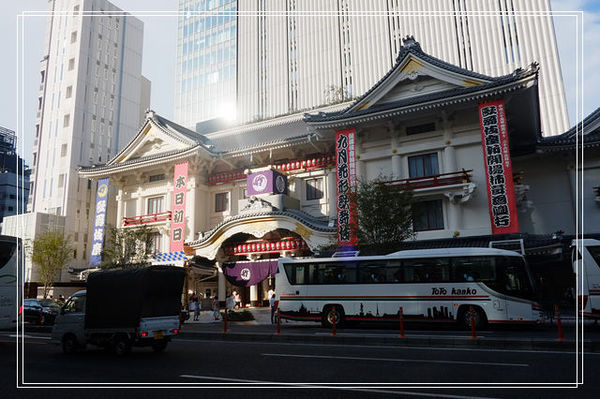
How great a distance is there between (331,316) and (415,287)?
384 centimetres

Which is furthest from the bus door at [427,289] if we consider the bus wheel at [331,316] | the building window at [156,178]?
the building window at [156,178]

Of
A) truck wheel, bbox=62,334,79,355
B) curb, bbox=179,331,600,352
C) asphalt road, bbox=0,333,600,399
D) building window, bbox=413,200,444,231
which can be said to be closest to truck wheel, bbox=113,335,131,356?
asphalt road, bbox=0,333,600,399

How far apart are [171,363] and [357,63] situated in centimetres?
5692

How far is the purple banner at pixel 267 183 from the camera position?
27312 millimetres

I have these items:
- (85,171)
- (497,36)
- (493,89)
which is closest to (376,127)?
(493,89)

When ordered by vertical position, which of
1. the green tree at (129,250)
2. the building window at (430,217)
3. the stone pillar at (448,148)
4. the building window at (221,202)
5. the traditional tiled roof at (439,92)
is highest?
the traditional tiled roof at (439,92)

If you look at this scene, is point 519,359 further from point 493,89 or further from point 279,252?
point 279,252

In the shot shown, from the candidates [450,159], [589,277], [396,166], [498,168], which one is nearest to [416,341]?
[589,277]

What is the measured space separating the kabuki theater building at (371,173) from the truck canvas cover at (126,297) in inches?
518

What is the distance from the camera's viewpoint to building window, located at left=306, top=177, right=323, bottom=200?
29109mm

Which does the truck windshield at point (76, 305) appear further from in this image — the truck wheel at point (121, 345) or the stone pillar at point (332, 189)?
the stone pillar at point (332, 189)

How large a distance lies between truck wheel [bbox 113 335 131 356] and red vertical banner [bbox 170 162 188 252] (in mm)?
19603

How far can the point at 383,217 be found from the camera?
1966cm

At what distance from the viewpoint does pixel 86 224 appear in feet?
145
